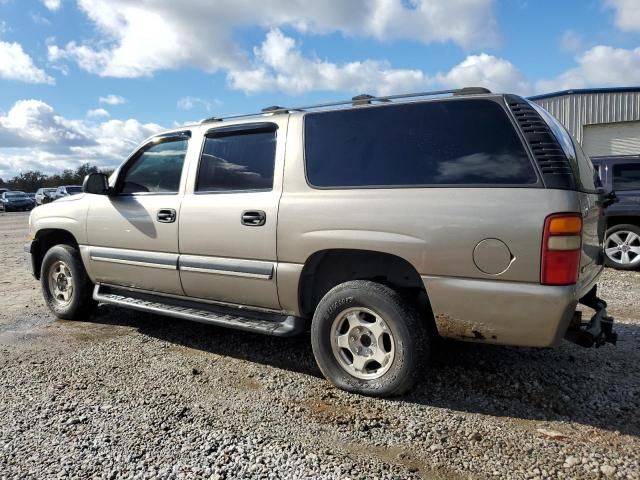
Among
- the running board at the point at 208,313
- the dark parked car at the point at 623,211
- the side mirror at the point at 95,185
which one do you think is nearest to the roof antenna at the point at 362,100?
the running board at the point at 208,313

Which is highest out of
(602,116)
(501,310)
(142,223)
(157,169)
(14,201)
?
(602,116)

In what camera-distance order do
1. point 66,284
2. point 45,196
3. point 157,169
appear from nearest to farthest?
point 157,169, point 66,284, point 45,196

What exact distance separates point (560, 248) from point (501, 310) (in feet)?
1.52

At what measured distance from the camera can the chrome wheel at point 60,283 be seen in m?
5.16

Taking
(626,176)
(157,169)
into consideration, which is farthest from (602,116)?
(157,169)

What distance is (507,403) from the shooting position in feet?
10.5

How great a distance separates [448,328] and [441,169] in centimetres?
96

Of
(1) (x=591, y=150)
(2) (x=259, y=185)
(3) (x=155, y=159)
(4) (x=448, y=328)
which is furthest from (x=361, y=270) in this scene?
(1) (x=591, y=150)

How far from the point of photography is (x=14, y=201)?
1368 inches

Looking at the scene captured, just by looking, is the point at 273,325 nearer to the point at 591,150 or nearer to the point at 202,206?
the point at 202,206

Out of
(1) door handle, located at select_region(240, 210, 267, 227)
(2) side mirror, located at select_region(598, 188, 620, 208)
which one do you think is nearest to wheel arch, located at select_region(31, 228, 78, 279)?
(1) door handle, located at select_region(240, 210, 267, 227)

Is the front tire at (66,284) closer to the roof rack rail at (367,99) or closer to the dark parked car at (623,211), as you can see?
the roof rack rail at (367,99)

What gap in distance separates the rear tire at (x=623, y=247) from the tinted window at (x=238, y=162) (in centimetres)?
620

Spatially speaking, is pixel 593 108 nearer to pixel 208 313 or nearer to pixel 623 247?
pixel 623 247
